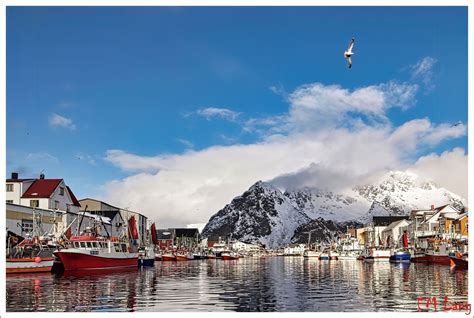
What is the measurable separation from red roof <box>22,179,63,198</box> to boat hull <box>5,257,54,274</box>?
24.0 m

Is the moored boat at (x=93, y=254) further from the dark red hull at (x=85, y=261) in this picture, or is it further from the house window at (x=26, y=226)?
the house window at (x=26, y=226)

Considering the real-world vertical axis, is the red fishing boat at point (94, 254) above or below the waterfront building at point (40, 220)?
below

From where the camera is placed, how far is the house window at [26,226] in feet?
238

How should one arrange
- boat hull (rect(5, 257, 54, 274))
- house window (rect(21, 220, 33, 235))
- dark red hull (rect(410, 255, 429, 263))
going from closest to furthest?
boat hull (rect(5, 257, 54, 274)) < house window (rect(21, 220, 33, 235)) < dark red hull (rect(410, 255, 429, 263))

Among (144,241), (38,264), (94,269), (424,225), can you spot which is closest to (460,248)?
(424,225)

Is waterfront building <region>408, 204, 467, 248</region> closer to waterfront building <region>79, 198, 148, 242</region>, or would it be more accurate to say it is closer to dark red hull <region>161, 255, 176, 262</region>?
dark red hull <region>161, 255, 176, 262</region>

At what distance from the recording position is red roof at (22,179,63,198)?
282 ft

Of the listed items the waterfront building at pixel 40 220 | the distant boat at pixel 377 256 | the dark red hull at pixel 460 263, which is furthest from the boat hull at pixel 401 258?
the waterfront building at pixel 40 220

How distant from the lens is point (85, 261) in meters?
68.6

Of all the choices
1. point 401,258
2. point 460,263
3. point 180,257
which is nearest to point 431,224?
point 401,258

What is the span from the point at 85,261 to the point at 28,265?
9270mm

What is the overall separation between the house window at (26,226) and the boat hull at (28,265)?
10313mm

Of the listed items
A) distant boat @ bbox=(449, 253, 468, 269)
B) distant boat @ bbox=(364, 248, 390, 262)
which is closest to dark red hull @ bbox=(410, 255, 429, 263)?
distant boat @ bbox=(364, 248, 390, 262)

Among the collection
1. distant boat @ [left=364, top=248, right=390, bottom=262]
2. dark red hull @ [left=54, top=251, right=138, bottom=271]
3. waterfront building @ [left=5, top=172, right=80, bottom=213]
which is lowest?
distant boat @ [left=364, top=248, right=390, bottom=262]
